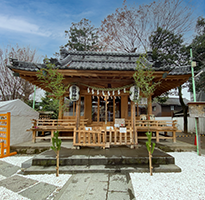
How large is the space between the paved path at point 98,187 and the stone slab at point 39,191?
0.33 m

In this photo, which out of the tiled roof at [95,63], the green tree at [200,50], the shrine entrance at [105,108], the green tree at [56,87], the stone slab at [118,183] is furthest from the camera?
the green tree at [200,50]

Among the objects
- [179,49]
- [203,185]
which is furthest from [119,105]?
[179,49]

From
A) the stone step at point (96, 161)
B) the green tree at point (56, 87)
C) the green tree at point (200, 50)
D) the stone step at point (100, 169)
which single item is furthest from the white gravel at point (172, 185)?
the green tree at point (200, 50)

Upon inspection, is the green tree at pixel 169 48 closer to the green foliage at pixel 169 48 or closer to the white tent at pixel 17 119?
the green foliage at pixel 169 48

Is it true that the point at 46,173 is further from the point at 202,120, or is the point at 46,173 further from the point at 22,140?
the point at 202,120

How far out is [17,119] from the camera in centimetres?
700

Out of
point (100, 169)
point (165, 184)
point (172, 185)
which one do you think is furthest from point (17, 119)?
point (172, 185)

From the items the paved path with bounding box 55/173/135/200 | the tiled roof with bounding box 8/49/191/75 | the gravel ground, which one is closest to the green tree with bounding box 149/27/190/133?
the tiled roof with bounding box 8/49/191/75

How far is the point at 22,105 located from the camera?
24.1ft

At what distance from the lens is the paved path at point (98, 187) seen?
2.67 meters

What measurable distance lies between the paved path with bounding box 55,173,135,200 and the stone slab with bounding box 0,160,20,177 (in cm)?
229

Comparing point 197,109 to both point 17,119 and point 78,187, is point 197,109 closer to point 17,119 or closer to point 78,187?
point 78,187

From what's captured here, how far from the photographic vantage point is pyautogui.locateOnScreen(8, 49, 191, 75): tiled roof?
5098 millimetres

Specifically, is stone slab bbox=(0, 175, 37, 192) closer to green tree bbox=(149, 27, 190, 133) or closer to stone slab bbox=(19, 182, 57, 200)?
stone slab bbox=(19, 182, 57, 200)
